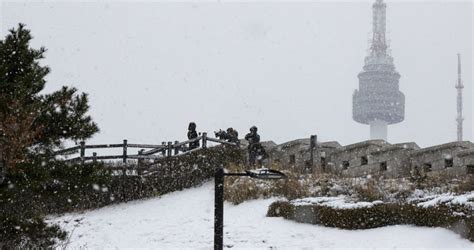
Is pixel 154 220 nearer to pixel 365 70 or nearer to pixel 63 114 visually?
pixel 63 114

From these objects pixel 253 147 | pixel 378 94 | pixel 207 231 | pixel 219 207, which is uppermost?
pixel 378 94

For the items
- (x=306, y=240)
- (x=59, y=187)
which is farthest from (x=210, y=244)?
(x=59, y=187)

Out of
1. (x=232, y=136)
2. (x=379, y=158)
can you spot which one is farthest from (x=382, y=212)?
(x=232, y=136)

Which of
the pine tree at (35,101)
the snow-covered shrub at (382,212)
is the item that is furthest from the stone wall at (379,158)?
the pine tree at (35,101)

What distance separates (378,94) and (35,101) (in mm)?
184245

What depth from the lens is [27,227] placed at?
13820 mm

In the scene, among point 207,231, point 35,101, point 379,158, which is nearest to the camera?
point 35,101

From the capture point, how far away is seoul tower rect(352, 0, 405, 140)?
19212cm

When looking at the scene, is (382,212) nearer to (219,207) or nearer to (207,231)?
(207,231)

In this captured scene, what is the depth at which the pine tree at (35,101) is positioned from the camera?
522 inches

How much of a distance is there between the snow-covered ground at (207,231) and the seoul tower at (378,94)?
17406cm

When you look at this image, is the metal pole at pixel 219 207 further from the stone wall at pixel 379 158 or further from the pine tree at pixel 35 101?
the stone wall at pixel 379 158

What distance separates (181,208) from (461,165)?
26.9 ft

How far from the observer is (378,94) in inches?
7594
